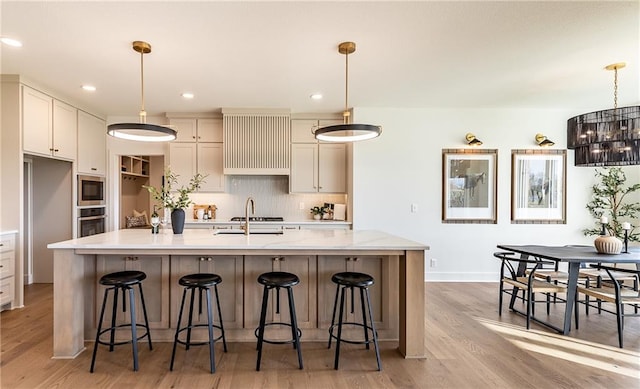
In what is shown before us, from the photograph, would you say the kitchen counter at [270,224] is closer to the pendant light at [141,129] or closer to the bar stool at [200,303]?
the pendant light at [141,129]

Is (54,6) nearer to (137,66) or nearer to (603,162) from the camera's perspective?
(137,66)

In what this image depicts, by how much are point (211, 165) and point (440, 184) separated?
3.58 metres

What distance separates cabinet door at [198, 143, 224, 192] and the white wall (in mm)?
2183

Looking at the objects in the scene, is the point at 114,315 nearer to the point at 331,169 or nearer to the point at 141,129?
the point at 141,129

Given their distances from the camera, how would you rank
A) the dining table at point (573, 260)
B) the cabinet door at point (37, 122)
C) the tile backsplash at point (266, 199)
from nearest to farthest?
the dining table at point (573, 260) → the cabinet door at point (37, 122) → the tile backsplash at point (266, 199)

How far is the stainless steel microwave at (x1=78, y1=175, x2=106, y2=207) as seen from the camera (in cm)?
452

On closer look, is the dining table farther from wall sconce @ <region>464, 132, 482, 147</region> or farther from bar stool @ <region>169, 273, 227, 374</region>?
bar stool @ <region>169, 273, 227, 374</region>

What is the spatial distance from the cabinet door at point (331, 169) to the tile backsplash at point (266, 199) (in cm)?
25

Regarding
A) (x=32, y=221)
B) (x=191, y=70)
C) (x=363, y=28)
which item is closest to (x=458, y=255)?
(x=363, y=28)

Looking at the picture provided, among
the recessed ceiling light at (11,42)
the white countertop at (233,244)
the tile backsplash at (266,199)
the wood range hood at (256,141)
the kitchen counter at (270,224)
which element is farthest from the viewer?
the tile backsplash at (266,199)

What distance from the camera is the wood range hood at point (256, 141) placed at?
485cm

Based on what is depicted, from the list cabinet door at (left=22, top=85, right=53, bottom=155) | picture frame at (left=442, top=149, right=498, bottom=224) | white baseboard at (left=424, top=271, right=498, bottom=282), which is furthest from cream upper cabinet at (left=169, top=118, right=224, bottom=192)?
white baseboard at (left=424, top=271, right=498, bottom=282)

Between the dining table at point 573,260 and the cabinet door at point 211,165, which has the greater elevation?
the cabinet door at point 211,165

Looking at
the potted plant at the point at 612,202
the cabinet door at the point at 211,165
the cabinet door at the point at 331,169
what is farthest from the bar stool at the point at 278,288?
the potted plant at the point at 612,202
